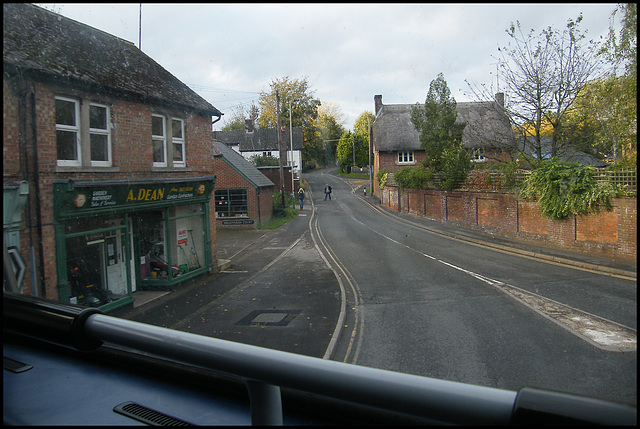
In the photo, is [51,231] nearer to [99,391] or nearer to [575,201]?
[99,391]

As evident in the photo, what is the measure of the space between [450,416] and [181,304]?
24.8ft

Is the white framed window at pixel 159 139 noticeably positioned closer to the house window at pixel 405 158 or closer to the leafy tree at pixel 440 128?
the leafy tree at pixel 440 128

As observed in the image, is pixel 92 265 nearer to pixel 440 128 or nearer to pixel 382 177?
Answer: pixel 440 128

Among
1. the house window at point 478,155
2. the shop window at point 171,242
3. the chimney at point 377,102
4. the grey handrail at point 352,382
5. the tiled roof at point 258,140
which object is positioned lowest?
the shop window at point 171,242

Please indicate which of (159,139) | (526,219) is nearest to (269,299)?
(159,139)

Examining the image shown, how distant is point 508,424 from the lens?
3.44 feet

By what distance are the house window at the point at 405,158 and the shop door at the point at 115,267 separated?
39.3m

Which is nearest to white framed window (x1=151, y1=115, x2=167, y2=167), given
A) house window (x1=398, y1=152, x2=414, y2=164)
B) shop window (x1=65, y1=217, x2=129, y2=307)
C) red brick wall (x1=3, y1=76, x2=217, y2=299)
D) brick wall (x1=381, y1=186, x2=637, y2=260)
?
red brick wall (x1=3, y1=76, x2=217, y2=299)

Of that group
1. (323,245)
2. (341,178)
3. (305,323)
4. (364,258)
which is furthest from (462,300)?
(341,178)

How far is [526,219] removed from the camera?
9.95m

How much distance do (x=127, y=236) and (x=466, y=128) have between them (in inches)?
875

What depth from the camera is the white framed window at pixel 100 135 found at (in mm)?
6352

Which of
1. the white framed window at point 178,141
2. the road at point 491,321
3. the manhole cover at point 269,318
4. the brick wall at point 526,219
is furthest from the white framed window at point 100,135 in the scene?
the brick wall at point 526,219

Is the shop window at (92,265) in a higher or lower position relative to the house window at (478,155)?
lower
